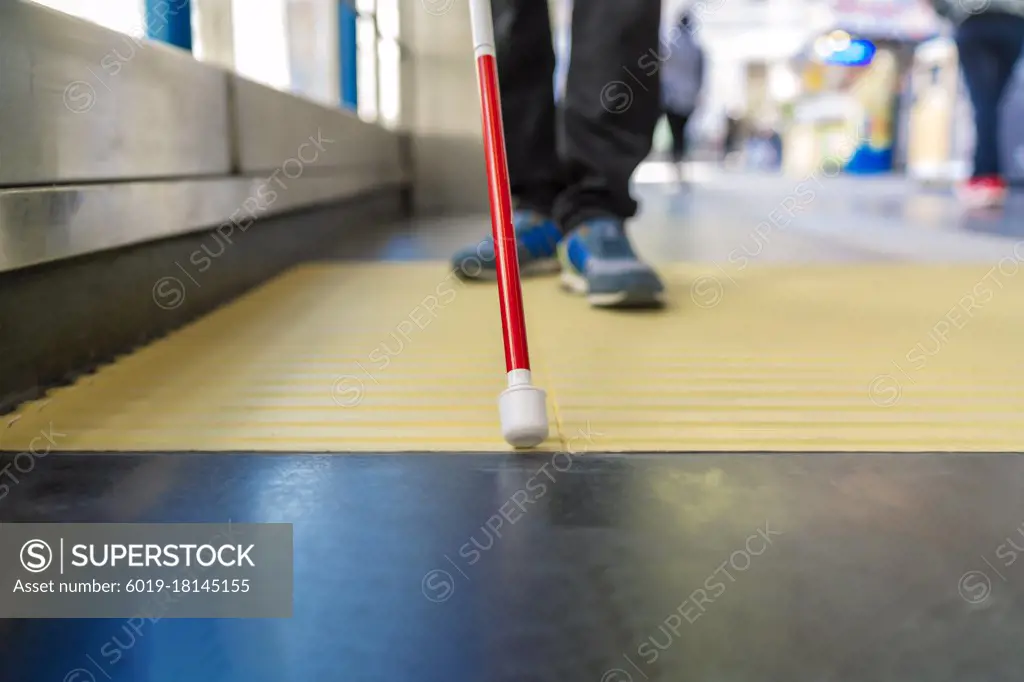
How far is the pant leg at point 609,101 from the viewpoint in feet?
4.21

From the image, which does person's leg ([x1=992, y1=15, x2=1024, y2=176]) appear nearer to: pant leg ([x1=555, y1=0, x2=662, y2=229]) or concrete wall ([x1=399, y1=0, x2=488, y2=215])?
concrete wall ([x1=399, y1=0, x2=488, y2=215])

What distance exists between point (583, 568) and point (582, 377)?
0.44m

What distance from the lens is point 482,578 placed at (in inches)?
19.3

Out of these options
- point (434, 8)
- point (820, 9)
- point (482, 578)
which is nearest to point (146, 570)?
point (482, 578)

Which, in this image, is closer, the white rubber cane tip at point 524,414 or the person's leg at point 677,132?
the white rubber cane tip at point 524,414

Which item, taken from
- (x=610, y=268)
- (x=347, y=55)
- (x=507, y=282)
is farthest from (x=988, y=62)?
(x=507, y=282)

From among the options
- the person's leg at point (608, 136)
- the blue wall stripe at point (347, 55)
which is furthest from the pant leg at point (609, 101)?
the blue wall stripe at point (347, 55)

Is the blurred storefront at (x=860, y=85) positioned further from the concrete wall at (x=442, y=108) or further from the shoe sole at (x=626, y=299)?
the shoe sole at (x=626, y=299)

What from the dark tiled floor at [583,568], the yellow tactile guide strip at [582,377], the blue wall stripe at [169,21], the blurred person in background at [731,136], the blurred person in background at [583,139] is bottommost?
the blurred person in background at [731,136]

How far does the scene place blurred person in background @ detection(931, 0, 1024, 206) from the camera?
10.3 feet

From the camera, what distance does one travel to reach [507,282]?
72 cm

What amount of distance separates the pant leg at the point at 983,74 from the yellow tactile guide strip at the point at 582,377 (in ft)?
7.44

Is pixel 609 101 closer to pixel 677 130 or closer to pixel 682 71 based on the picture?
pixel 682 71

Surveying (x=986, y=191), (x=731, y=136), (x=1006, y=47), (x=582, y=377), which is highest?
(x=1006, y=47)
